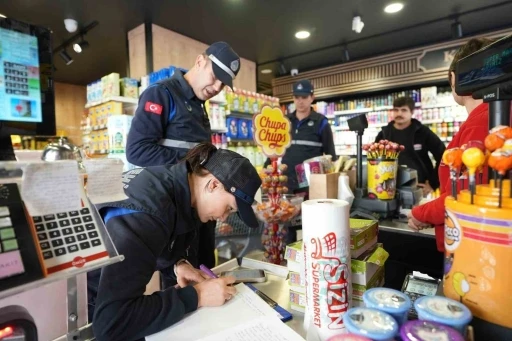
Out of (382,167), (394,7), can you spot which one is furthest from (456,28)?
(382,167)

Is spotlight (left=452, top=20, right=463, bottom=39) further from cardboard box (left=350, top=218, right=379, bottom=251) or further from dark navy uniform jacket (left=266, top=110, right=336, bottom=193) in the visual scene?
cardboard box (left=350, top=218, right=379, bottom=251)

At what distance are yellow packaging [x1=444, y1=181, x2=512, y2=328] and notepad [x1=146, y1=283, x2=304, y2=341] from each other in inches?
14.6

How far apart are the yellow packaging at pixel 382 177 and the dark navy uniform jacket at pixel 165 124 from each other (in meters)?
1.06

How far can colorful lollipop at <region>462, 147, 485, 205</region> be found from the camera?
65 centimetres

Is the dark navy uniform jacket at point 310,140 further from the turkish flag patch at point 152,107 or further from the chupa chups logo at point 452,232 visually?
the chupa chups logo at point 452,232

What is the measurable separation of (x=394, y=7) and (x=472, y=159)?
447 cm

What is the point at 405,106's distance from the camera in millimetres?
3438

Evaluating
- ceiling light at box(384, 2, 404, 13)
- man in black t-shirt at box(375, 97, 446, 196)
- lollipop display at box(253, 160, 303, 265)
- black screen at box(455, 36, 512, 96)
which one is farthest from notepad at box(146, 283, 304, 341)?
ceiling light at box(384, 2, 404, 13)

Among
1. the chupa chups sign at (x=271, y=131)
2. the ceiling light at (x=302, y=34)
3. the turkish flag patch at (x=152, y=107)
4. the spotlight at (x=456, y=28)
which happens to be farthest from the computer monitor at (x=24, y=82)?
the spotlight at (x=456, y=28)

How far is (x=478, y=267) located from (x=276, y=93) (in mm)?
7599

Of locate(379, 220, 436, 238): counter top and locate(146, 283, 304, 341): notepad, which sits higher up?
locate(379, 220, 436, 238): counter top

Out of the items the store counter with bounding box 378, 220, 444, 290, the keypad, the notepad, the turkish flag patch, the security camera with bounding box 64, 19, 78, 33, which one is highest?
the security camera with bounding box 64, 19, 78, 33

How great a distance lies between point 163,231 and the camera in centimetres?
96

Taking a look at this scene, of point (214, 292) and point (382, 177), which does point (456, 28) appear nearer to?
point (382, 177)
